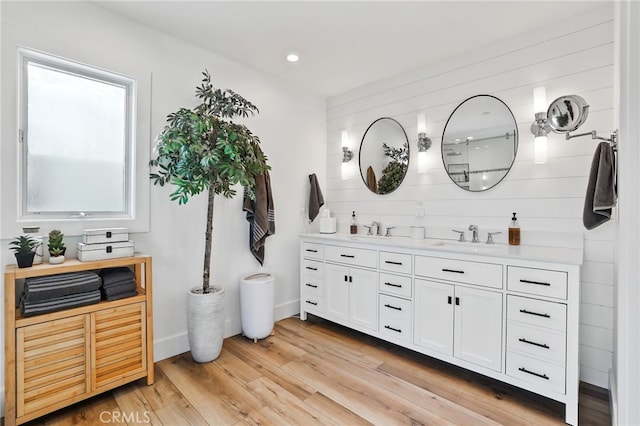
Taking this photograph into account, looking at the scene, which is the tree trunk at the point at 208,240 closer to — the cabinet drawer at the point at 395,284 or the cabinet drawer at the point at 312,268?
the cabinet drawer at the point at 312,268

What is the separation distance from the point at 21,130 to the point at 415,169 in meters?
3.02

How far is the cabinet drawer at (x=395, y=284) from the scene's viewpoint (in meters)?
2.50

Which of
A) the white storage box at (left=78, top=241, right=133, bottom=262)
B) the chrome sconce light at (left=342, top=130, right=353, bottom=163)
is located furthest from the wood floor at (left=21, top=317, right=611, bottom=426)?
the chrome sconce light at (left=342, top=130, right=353, bottom=163)

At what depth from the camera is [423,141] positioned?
9.79 feet

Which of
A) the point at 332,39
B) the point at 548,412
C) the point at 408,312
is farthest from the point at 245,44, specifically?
the point at 548,412

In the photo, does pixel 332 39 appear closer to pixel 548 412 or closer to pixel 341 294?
pixel 341 294

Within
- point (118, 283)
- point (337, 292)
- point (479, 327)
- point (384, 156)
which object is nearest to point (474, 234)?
point (479, 327)

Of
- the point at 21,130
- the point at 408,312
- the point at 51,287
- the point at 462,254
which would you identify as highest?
the point at 21,130

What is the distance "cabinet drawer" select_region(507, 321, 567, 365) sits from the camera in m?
1.82

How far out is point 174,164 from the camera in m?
2.29

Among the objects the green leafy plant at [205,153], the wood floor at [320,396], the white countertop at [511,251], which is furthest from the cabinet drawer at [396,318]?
the green leafy plant at [205,153]

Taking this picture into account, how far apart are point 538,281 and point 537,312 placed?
19cm

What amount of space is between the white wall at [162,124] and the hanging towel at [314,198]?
0.28ft

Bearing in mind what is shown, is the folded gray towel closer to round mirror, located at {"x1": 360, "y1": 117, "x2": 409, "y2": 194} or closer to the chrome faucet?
round mirror, located at {"x1": 360, "y1": 117, "x2": 409, "y2": 194}
